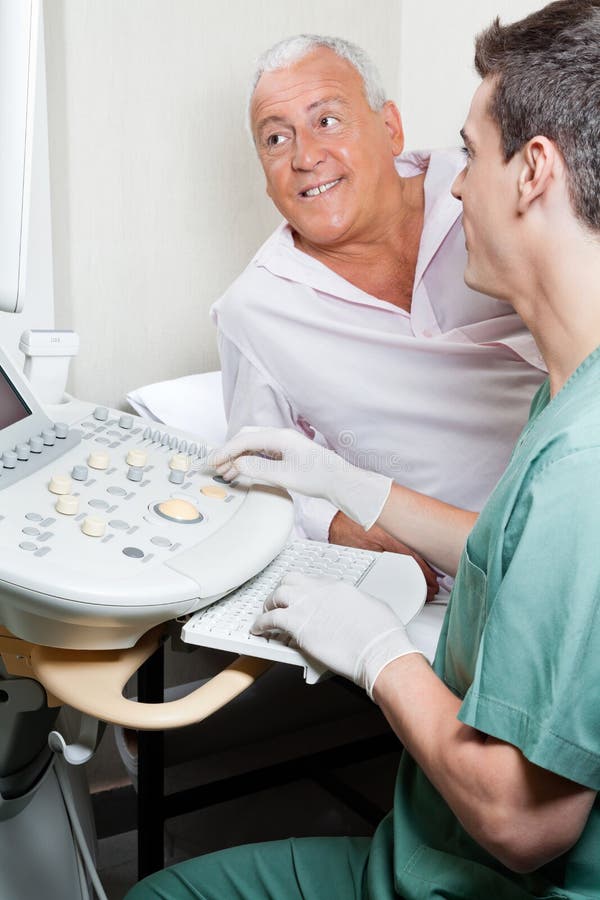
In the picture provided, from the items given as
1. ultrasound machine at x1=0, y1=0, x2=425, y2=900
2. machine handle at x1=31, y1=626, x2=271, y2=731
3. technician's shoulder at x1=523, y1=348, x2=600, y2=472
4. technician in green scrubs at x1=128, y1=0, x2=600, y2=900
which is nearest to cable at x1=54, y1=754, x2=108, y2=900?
ultrasound machine at x1=0, y1=0, x2=425, y2=900

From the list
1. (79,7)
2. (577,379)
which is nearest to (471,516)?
(577,379)

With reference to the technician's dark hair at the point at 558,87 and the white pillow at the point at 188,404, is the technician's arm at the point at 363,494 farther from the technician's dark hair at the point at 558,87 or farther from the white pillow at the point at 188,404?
the technician's dark hair at the point at 558,87

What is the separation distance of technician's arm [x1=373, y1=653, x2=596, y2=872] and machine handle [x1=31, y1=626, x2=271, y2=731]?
23 centimetres

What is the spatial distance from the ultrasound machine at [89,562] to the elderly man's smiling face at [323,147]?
0.58 m

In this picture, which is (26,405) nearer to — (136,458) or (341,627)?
(136,458)

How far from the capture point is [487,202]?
2.94 ft

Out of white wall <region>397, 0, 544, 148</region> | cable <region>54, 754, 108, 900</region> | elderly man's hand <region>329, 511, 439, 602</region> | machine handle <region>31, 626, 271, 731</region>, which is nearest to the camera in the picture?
machine handle <region>31, 626, 271, 731</region>

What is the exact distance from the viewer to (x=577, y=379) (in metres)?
0.80

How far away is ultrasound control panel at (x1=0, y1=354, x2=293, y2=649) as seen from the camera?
0.88 metres

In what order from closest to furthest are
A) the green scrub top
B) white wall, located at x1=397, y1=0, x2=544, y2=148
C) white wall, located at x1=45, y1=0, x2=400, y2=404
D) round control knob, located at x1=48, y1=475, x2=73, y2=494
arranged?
the green scrub top
round control knob, located at x1=48, y1=475, x2=73, y2=494
white wall, located at x1=45, y1=0, x2=400, y2=404
white wall, located at x1=397, y1=0, x2=544, y2=148

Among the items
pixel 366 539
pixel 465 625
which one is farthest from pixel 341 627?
pixel 366 539

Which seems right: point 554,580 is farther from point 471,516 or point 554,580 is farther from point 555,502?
point 471,516

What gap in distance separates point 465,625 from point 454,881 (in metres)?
0.23

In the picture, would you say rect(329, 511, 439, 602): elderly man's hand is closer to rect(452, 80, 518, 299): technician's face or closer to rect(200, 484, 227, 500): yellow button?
rect(200, 484, 227, 500): yellow button
